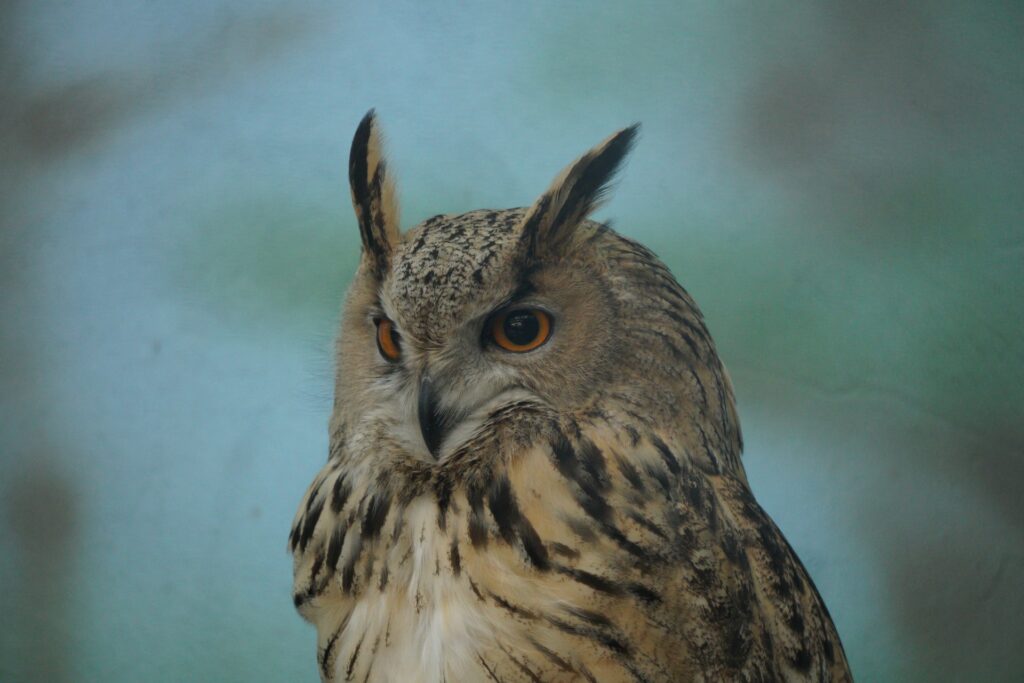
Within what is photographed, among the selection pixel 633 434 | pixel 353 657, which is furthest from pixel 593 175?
pixel 353 657

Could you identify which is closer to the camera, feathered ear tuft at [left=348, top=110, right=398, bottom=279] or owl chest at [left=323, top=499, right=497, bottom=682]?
owl chest at [left=323, top=499, right=497, bottom=682]

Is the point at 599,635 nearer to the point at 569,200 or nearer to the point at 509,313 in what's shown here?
the point at 509,313

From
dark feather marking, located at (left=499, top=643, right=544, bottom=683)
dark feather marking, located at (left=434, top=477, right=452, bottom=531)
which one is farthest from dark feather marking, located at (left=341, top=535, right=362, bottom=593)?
dark feather marking, located at (left=499, top=643, right=544, bottom=683)

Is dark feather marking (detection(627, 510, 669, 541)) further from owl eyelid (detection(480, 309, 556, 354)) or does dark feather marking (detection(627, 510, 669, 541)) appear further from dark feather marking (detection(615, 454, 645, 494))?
owl eyelid (detection(480, 309, 556, 354))

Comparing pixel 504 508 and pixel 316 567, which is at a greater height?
pixel 504 508

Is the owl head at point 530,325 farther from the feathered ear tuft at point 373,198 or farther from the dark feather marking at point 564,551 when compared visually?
the dark feather marking at point 564,551

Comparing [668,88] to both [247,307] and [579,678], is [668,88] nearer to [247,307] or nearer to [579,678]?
[247,307]

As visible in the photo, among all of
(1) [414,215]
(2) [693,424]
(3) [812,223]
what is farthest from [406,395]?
(3) [812,223]

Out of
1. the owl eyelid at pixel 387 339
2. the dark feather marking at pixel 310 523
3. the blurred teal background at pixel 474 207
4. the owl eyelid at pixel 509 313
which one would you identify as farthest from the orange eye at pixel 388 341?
the blurred teal background at pixel 474 207
